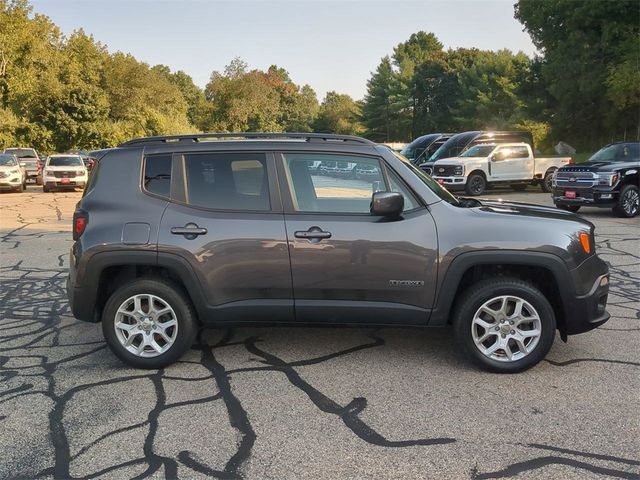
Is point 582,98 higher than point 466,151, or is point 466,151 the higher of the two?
point 582,98

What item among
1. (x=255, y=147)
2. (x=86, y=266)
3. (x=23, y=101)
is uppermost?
(x=23, y=101)

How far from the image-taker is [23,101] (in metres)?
43.9

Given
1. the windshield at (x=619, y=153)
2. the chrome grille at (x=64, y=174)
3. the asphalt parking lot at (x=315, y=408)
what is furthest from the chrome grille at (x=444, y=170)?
the chrome grille at (x=64, y=174)

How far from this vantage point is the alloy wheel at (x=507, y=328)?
420 centimetres

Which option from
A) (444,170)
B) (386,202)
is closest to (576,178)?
(444,170)

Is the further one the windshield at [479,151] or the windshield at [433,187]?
the windshield at [479,151]

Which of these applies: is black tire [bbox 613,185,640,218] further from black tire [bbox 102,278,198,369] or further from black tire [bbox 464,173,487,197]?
black tire [bbox 102,278,198,369]

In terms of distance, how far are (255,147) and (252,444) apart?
2251 millimetres

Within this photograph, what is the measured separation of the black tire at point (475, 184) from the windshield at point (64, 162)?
1514 cm

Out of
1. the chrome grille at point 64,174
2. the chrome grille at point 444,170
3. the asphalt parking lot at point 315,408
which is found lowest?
the asphalt parking lot at point 315,408

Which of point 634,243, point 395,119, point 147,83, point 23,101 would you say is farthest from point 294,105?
point 634,243

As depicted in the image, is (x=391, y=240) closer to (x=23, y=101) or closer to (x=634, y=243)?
(x=634, y=243)

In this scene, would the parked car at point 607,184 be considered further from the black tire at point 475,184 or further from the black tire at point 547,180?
the black tire at point 547,180

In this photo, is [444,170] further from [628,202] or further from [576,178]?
[628,202]
